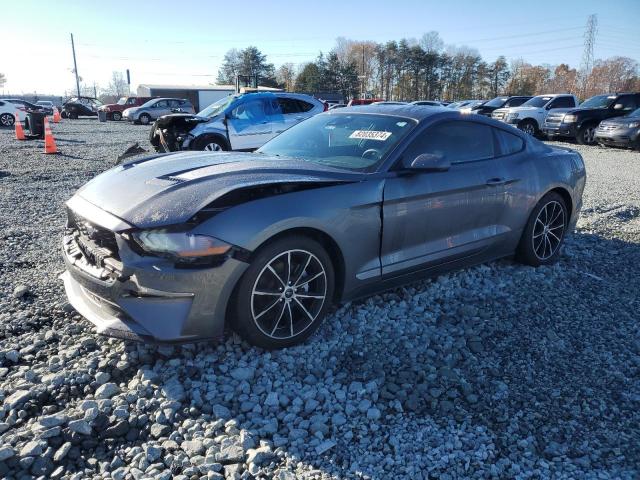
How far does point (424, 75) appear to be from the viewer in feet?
258

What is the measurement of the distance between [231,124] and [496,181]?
7.96m

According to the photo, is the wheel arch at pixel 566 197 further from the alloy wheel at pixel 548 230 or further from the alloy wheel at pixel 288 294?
the alloy wheel at pixel 288 294

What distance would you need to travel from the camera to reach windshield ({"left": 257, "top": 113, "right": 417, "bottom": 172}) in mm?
3535

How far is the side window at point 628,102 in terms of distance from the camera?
17062mm

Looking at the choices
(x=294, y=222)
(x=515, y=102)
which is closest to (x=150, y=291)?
(x=294, y=222)

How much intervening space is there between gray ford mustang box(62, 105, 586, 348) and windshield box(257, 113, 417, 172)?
0.05ft

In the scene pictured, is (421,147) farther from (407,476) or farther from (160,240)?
(407,476)

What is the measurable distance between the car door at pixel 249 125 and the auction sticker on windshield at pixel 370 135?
7.48 m

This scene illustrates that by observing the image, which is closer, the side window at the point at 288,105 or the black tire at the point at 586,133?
the side window at the point at 288,105

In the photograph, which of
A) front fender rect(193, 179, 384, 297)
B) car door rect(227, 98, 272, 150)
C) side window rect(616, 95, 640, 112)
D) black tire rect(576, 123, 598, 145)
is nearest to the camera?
front fender rect(193, 179, 384, 297)

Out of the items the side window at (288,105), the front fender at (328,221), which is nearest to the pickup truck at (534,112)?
the side window at (288,105)

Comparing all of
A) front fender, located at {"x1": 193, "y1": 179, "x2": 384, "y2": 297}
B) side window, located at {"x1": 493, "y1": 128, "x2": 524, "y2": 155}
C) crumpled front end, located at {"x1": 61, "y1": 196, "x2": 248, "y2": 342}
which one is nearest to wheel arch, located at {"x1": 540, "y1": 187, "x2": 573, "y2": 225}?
side window, located at {"x1": 493, "y1": 128, "x2": 524, "y2": 155}

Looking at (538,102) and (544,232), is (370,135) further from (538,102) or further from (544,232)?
(538,102)

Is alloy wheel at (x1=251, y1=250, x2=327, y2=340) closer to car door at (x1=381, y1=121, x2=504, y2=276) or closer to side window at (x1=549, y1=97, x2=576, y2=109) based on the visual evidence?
car door at (x1=381, y1=121, x2=504, y2=276)
